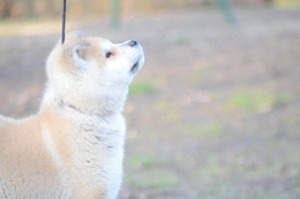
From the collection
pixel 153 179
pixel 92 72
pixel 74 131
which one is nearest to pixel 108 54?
pixel 92 72

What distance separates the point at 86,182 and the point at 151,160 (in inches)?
147

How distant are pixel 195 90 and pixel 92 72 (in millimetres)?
6459

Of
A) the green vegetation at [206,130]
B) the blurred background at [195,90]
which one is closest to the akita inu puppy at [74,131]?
the blurred background at [195,90]

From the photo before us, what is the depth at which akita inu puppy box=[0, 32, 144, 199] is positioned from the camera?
15.1 ft

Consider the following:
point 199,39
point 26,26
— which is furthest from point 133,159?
point 26,26

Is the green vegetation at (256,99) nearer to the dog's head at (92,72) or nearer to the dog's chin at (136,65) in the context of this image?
the dog's chin at (136,65)

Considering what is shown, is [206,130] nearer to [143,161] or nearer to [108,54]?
[143,161]

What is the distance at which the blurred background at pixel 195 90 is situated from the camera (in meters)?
7.78

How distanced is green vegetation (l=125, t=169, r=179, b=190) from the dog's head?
8.93 ft

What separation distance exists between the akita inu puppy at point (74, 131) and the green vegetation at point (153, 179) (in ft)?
8.62

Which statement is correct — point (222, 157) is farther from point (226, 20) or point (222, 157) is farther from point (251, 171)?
point (226, 20)

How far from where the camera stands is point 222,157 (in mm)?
8398

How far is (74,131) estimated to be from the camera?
474 centimetres

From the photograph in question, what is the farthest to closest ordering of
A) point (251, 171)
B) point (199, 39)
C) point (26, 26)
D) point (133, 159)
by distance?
point (26, 26)
point (199, 39)
point (133, 159)
point (251, 171)
